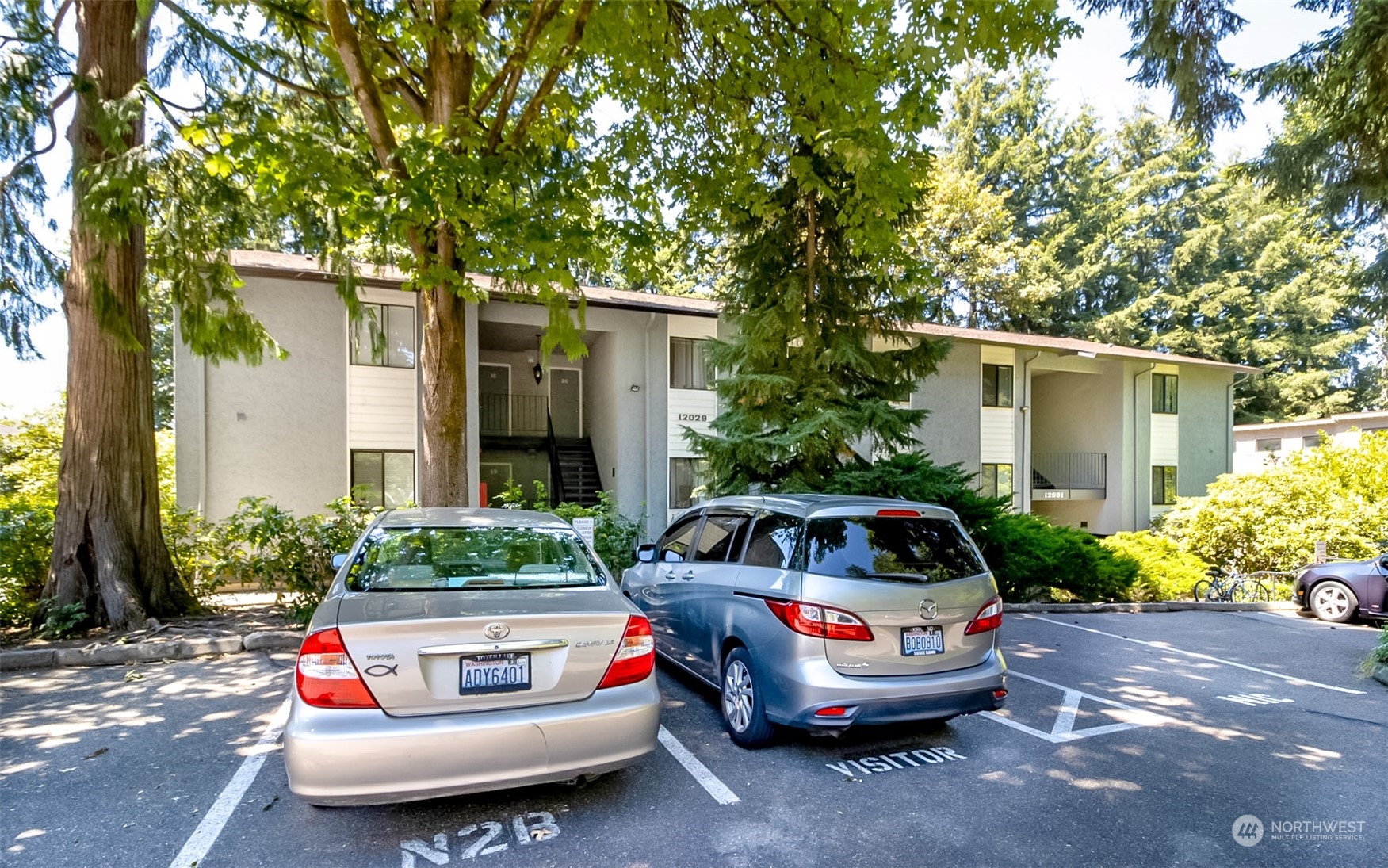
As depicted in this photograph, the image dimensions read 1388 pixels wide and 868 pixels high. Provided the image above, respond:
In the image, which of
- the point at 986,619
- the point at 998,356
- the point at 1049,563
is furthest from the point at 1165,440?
the point at 986,619

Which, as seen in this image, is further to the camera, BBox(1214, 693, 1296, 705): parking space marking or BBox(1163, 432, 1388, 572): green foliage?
BBox(1163, 432, 1388, 572): green foliage

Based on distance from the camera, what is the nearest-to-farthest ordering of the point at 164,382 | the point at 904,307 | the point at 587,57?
the point at 587,57 < the point at 904,307 < the point at 164,382

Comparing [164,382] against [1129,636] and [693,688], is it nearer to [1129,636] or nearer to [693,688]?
[693,688]

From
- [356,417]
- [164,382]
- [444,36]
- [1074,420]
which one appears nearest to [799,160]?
[444,36]

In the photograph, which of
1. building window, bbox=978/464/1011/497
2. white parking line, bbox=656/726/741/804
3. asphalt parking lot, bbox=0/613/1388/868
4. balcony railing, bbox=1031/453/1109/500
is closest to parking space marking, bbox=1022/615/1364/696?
asphalt parking lot, bbox=0/613/1388/868

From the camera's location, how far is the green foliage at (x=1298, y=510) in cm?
1402

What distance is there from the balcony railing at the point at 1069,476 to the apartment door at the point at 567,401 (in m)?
15.2

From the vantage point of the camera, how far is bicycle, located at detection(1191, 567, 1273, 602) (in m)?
12.9

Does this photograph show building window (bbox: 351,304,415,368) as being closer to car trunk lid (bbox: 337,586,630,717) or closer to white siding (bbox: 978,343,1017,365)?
car trunk lid (bbox: 337,586,630,717)

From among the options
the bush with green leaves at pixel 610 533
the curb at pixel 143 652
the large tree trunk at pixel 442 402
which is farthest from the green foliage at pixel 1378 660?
the curb at pixel 143 652

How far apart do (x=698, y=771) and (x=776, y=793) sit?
1.66 ft

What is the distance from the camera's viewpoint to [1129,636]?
28.2 ft

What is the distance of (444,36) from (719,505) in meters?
5.69

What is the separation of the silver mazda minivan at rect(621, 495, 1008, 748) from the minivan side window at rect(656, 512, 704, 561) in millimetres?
737
